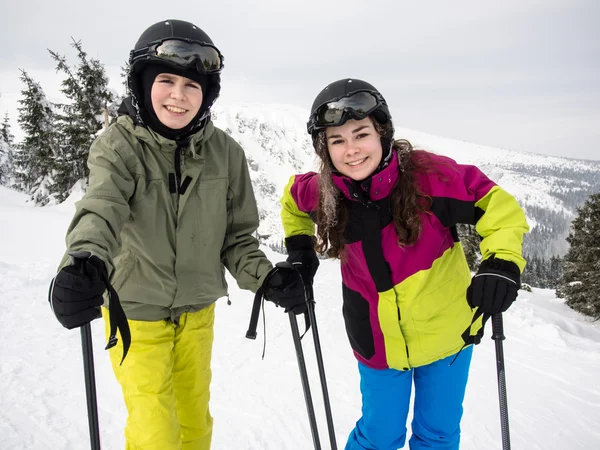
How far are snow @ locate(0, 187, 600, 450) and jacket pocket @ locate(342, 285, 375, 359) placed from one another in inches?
51.9

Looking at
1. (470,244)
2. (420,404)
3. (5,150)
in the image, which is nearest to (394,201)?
(420,404)

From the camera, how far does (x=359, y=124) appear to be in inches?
93.6

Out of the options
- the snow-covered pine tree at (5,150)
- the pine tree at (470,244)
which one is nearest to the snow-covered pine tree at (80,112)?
the snow-covered pine tree at (5,150)

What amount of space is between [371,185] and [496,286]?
0.89m

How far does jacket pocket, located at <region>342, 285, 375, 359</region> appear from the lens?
8.23ft

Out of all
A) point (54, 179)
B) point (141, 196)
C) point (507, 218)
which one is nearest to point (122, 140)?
point (141, 196)

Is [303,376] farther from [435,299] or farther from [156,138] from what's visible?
[156,138]

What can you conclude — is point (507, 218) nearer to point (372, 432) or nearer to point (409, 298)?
point (409, 298)

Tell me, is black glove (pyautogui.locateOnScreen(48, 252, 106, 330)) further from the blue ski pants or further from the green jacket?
the blue ski pants

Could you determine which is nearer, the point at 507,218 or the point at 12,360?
the point at 507,218

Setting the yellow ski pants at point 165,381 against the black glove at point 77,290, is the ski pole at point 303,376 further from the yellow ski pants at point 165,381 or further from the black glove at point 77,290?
the black glove at point 77,290

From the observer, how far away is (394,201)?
90.0 inches

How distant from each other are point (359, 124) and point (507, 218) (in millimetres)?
1016

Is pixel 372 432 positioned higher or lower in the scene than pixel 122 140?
lower
